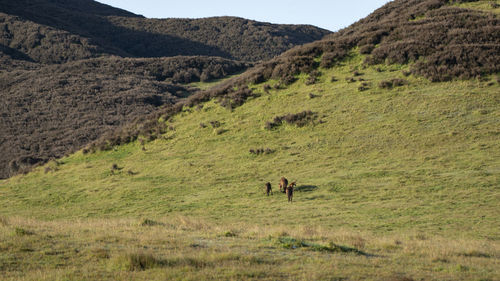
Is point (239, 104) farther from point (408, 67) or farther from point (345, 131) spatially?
point (408, 67)

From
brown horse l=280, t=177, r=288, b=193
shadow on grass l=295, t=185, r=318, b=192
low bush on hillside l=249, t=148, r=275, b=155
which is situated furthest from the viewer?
low bush on hillside l=249, t=148, r=275, b=155

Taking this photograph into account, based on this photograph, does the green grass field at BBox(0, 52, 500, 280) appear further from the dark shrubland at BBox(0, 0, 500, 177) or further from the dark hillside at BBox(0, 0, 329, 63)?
the dark hillside at BBox(0, 0, 329, 63)

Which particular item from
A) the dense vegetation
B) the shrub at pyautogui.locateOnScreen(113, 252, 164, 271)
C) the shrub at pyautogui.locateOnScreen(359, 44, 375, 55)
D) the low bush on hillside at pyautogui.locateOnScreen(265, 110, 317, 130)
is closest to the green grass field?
the shrub at pyautogui.locateOnScreen(113, 252, 164, 271)

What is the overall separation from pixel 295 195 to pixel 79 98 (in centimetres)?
7040

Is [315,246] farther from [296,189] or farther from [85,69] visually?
[85,69]

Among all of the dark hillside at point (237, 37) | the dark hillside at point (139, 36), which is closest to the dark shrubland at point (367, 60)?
the dark hillside at point (139, 36)

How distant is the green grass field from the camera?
39.5ft

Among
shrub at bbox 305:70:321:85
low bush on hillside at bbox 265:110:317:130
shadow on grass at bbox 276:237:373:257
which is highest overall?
shrub at bbox 305:70:321:85

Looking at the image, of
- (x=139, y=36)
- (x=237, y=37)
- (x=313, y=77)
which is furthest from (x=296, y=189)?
(x=139, y=36)

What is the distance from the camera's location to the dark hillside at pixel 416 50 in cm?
3803

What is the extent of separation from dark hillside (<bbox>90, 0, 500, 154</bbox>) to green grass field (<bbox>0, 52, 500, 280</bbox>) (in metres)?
1.43

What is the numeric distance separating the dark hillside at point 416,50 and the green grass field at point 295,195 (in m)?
1.43

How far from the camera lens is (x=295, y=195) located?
27.0 m

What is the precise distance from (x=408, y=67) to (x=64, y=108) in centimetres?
6437
